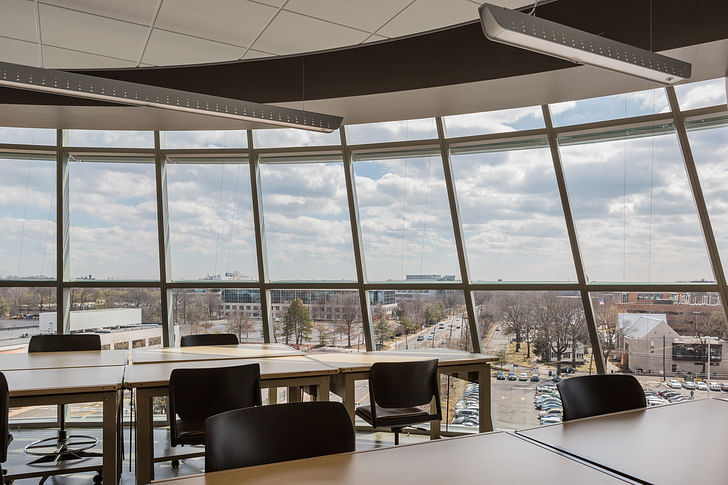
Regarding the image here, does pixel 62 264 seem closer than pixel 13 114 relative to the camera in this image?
No

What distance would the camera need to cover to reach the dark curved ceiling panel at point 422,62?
349 centimetres

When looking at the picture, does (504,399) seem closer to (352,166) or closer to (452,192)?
(452,192)

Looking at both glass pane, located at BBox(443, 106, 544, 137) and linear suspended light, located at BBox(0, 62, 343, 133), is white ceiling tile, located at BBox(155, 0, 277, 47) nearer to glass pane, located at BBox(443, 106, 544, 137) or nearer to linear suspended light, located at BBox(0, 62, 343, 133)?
linear suspended light, located at BBox(0, 62, 343, 133)

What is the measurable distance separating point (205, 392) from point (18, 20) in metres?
2.91

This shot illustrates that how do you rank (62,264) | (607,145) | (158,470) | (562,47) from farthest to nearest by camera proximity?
(62,264) < (607,145) < (158,470) < (562,47)

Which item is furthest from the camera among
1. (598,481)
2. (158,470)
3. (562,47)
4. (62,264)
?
(62,264)

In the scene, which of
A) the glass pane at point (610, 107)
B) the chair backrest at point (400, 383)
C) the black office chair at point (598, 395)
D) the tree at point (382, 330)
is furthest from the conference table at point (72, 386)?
the glass pane at point (610, 107)

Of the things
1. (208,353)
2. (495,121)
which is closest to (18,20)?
(208,353)

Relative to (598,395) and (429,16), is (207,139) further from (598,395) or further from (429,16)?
(598,395)

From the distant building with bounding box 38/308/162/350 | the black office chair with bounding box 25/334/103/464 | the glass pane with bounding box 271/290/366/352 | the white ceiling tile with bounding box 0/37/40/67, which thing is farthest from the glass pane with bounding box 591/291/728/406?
the white ceiling tile with bounding box 0/37/40/67

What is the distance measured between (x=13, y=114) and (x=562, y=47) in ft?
16.5

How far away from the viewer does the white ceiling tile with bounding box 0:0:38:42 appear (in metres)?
3.37

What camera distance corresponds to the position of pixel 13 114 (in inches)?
197

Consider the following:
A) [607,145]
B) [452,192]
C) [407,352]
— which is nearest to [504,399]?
[407,352]
